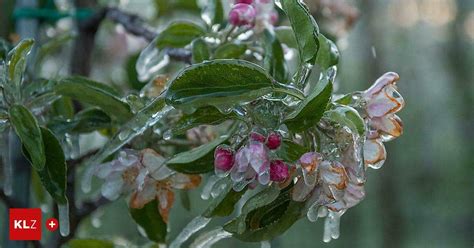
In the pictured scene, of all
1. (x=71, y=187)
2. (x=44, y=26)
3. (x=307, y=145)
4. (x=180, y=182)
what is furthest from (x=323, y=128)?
(x=44, y=26)

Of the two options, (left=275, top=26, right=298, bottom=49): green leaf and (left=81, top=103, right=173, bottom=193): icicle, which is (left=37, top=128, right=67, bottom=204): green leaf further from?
(left=275, top=26, right=298, bottom=49): green leaf

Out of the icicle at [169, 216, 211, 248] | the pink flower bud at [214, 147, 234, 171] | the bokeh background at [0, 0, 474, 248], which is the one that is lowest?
the bokeh background at [0, 0, 474, 248]

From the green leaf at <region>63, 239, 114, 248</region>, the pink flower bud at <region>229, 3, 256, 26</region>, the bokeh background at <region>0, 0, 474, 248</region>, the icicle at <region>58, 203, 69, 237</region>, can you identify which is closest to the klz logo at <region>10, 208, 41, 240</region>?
the green leaf at <region>63, 239, 114, 248</region>

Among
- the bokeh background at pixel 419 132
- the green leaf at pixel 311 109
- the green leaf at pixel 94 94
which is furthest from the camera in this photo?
the bokeh background at pixel 419 132

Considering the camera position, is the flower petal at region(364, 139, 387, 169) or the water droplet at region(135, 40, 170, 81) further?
the water droplet at region(135, 40, 170, 81)

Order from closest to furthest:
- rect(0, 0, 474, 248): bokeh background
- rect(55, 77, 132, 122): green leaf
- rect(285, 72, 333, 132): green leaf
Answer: rect(285, 72, 333, 132): green leaf < rect(55, 77, 132, 122): green leaf < rect(0, 0, 474, 248): bokeh background

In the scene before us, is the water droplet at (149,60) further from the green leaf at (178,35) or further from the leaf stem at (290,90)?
the leaf stem at (290,90)

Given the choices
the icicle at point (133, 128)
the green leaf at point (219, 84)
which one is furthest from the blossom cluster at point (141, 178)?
the green leaf at point (219, 84)
